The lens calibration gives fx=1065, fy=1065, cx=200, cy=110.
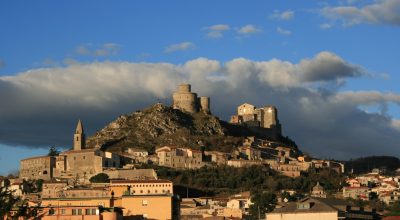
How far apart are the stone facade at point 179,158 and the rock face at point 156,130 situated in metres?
6.59

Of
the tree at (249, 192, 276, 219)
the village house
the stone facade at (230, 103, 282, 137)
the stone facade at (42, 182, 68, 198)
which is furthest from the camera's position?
the stone facade at (230, 103, 282, 137)

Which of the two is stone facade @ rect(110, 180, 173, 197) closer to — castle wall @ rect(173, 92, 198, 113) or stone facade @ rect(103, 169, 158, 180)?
stone facade @ rect(103, 169, 158, 180)

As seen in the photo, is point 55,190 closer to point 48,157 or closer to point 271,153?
point 48,157

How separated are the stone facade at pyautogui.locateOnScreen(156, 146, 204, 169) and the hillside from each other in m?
5.90

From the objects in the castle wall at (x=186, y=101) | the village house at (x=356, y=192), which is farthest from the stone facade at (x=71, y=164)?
the village house at (x=356, y=192)

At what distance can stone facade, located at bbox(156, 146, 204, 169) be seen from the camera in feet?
462

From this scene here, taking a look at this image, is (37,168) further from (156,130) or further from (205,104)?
(205,104)

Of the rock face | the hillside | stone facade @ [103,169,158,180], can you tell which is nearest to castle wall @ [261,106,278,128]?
the hillside

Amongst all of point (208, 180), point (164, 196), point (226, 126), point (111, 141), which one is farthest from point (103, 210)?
point (226, 126)

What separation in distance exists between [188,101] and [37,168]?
29.5m

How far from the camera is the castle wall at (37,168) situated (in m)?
141

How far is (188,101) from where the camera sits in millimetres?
162125

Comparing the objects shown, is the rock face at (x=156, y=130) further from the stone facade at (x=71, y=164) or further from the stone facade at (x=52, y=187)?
the stone facade at (x=52, y=187)

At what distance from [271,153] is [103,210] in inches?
3862
